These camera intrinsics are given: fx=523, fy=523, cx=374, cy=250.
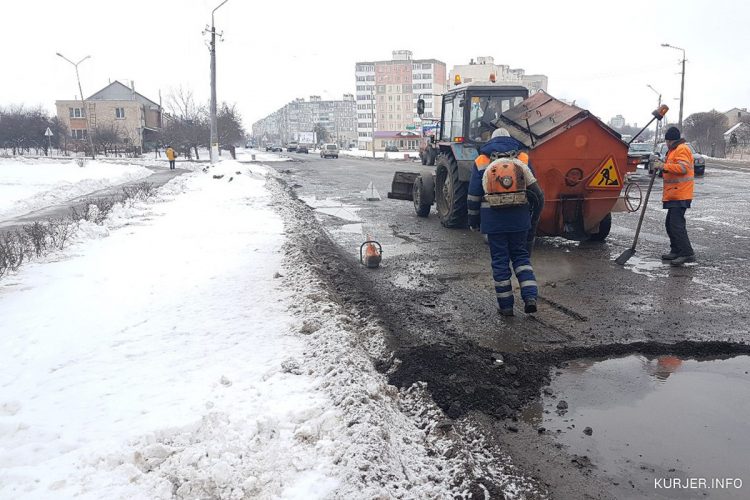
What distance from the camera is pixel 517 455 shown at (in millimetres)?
3002

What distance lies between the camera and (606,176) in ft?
26.2

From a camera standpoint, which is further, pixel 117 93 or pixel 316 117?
pixel 316 117

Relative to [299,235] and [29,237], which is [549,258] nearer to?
[299,235]

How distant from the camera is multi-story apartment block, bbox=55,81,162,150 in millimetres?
79938

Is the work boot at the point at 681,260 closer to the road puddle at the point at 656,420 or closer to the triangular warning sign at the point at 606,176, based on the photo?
the triangular warning sign at the point at 606,176

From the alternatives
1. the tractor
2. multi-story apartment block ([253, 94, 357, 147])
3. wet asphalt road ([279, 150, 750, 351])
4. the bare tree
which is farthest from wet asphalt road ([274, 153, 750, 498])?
multi-story apartment block ([253, 94, 357, 147])

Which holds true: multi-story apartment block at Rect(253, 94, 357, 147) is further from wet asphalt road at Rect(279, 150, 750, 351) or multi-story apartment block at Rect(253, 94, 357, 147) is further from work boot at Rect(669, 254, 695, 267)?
work boot at Rect(669, 254, 695, 267)

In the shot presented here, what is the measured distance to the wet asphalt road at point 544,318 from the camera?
3258 millimetres

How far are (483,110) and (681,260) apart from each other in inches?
193

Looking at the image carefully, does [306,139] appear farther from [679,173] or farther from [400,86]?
[679,173]

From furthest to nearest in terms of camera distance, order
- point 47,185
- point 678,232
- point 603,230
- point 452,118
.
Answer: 1. point 47,185
2. point 452,118
3. point 603,230
4. point 678,232

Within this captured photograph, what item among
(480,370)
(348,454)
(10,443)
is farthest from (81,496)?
(480,370)

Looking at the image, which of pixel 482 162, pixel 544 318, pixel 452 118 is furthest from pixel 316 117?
pixel 544 318

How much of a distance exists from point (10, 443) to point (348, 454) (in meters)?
1.90
